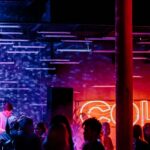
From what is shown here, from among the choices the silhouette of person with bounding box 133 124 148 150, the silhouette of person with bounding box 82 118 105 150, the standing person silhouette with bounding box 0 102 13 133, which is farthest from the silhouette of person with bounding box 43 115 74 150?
the standing person silhouette with bounding box 0 102 13 133

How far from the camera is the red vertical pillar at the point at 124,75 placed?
4.74 m

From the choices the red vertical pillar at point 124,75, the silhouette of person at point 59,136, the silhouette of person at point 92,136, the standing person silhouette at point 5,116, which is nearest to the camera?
the red vertical pillar at point 124,75

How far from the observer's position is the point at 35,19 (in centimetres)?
959

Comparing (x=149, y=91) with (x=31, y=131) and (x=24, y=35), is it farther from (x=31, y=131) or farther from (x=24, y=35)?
(x=31, y=131)

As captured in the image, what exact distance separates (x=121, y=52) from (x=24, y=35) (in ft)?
25.7

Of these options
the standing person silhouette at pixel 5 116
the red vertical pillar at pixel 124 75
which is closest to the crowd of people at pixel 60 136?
the red vertical pillar at pixel 124 75

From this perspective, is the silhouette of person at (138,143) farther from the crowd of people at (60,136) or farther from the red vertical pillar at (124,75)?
the red vertical pillar at (124,75)

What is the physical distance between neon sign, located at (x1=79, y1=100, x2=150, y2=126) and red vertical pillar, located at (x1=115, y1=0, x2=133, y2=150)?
959 cm

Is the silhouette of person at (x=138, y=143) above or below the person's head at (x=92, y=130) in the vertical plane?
below

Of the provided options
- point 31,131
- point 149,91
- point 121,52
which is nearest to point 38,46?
point 149,91

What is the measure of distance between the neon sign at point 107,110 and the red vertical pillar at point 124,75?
9591 mm

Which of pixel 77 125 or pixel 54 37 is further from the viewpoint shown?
pixel 77 125

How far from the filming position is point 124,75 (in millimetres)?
4781

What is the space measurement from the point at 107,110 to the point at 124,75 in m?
9.76
